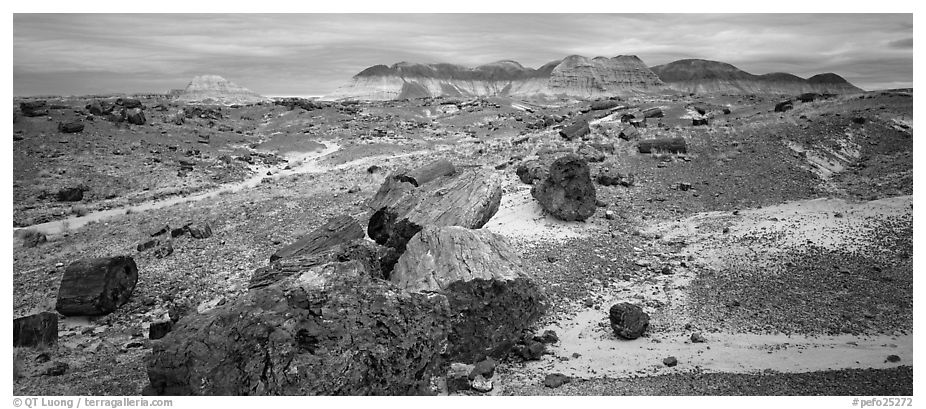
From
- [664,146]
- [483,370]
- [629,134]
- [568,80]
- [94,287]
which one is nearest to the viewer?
[483,370]

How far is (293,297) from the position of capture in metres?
6.79

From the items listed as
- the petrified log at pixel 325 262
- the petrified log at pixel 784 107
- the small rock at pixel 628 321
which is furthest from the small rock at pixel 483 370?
the petrified log at pixel 784 107

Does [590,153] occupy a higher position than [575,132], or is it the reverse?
[575,132]

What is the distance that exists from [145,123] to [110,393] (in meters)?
36.0

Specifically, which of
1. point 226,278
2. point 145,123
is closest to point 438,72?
point 145,123

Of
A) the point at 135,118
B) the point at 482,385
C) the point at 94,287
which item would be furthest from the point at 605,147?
the point at 135,118

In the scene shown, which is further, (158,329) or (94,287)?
(94,287)

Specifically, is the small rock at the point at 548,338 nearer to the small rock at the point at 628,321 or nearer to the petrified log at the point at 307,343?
the small rock at the point at 628,321

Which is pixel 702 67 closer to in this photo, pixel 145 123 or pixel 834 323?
pixel 145 123

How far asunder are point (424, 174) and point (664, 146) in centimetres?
1108

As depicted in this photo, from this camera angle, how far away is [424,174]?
1756 cm

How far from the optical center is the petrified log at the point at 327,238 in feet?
38.4

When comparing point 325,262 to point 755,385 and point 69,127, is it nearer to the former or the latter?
point 755,385

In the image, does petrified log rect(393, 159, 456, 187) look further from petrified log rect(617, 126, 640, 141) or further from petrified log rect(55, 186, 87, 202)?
petrified log rect(55, 186, 87, 202)
